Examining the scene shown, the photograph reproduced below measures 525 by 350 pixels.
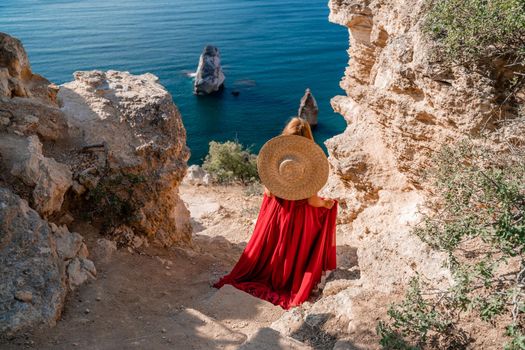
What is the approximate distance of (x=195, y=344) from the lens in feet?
11.3

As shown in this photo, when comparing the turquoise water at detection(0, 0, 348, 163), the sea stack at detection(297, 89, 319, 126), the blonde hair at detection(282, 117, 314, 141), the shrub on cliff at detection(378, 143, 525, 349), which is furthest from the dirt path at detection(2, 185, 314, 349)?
the sea stack at detection(297, 89, 319, 126)

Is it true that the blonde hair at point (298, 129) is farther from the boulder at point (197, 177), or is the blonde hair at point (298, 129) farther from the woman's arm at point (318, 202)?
the boulder at point (197, 177)

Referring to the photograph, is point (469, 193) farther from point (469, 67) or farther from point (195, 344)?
point (195, 344)

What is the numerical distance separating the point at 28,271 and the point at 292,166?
99.3 inches

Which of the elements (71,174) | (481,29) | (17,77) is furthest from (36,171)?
(481,29)

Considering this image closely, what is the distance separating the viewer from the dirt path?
3262 millimetres

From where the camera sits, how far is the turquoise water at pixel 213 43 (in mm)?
30359

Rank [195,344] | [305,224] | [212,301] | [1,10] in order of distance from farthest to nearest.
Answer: [1,10], [305,224], [212,301], [195,344]

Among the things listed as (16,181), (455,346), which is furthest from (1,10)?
(455,346)

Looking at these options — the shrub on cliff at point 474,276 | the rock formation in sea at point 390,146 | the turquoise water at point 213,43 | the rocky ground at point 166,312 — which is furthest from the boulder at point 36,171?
the turquoise water at point 213,43

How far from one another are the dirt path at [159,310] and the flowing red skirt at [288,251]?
382mm

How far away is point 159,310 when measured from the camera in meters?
4.09

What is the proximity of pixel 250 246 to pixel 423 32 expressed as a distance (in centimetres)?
298

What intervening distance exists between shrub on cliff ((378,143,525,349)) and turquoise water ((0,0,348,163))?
70.1 feet
